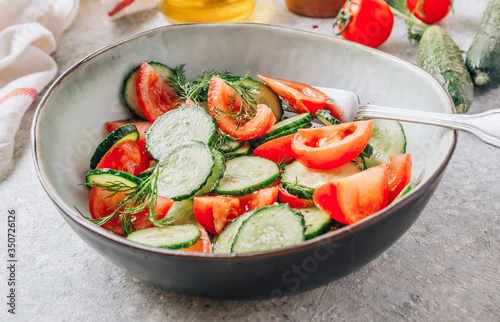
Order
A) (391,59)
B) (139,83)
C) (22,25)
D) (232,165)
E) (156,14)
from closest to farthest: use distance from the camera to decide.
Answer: (232,165)
(391,59)
(139,83)
(22,25)
(156,14)

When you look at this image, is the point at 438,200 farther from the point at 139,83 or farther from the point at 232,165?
the point at 139,83

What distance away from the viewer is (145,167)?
139 cm

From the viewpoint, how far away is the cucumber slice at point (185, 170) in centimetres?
114

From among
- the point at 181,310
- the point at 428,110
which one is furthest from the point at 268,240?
the point at 428,110

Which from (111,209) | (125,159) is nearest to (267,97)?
(125,159)

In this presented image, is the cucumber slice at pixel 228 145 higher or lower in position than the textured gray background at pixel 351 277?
higher

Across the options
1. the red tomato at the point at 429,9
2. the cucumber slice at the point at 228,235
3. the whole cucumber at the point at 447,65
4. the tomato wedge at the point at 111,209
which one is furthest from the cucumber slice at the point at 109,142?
the red tomato at the point at 429,9

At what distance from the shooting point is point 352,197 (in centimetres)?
103

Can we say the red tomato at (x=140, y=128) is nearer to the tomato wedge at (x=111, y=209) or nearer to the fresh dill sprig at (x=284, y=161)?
the tomato wedge at (x=111, y=209)

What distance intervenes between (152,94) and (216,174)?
1.49 feet

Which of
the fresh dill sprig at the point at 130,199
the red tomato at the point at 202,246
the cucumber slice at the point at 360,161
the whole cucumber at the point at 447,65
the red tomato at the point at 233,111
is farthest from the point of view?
the whole cucumber at the point at 447,65

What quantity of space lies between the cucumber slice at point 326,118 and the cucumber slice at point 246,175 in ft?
0.74

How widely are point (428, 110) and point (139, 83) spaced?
86cm

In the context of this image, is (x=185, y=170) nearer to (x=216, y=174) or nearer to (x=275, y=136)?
(x=216, y=174)
